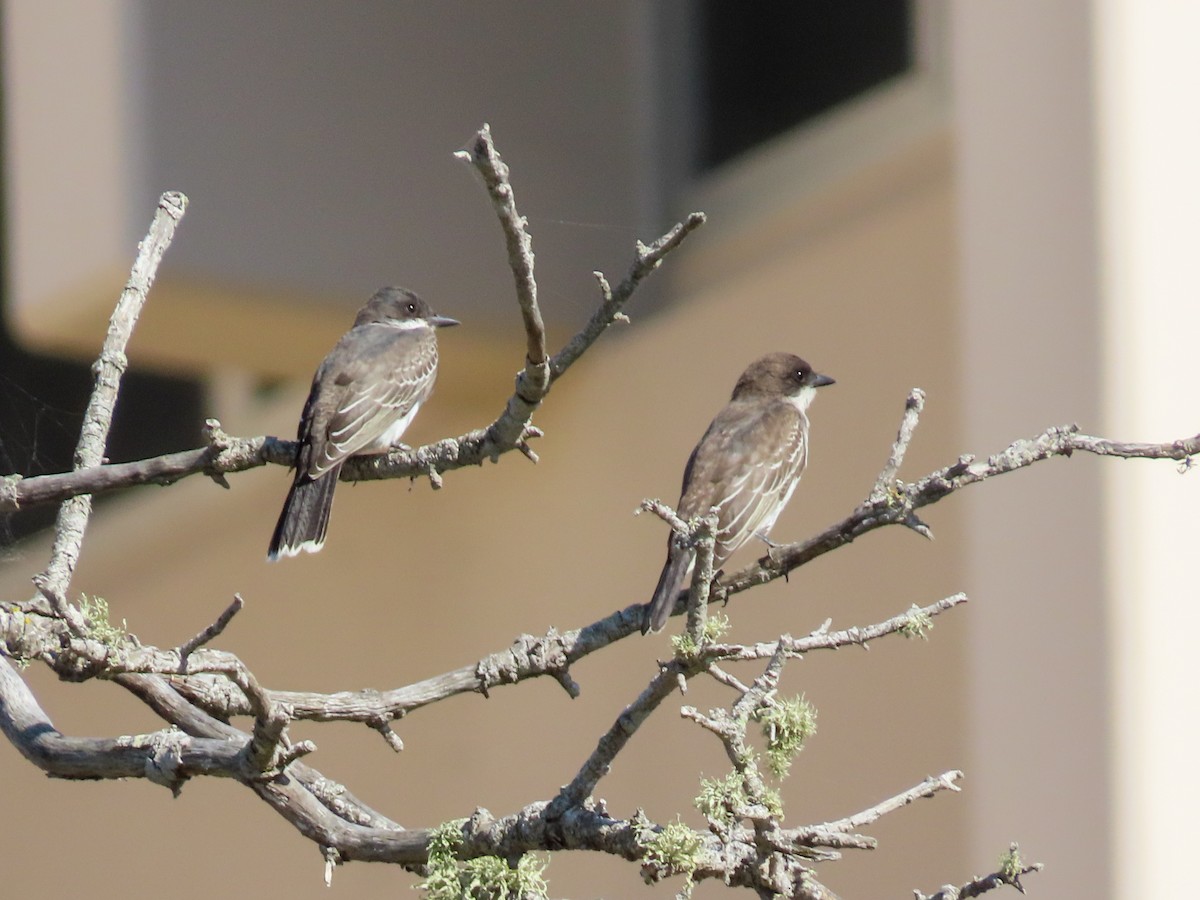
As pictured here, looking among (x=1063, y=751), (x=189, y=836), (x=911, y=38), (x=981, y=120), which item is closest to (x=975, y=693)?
(x=1063, y=751)

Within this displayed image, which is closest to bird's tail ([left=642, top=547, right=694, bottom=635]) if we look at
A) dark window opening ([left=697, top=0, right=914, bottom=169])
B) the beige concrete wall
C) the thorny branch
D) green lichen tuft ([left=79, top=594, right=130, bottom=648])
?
the thorny branch

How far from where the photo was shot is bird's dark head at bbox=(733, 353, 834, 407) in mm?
5781

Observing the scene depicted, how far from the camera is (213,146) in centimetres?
698

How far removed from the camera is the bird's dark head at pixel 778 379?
5.78m

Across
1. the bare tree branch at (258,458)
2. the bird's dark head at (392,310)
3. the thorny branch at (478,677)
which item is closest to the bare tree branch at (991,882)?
the thorny branch at (478,677)

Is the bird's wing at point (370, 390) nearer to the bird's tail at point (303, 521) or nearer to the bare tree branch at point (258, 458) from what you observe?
the bird's tail at point (303, 521)

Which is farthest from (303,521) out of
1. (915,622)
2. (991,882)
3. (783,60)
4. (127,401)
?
(127,401)

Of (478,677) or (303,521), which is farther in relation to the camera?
(303,521)

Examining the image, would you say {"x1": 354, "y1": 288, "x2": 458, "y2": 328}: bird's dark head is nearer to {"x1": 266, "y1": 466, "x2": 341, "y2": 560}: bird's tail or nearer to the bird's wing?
the bird's wing

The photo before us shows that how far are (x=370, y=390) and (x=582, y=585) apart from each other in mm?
2034

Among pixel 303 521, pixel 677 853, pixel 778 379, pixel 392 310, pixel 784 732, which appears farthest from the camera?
pixel 392 310

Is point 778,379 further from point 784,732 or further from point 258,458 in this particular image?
point 784,732

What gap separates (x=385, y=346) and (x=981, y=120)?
195 centimetres

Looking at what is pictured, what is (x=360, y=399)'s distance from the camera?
5.60 m
